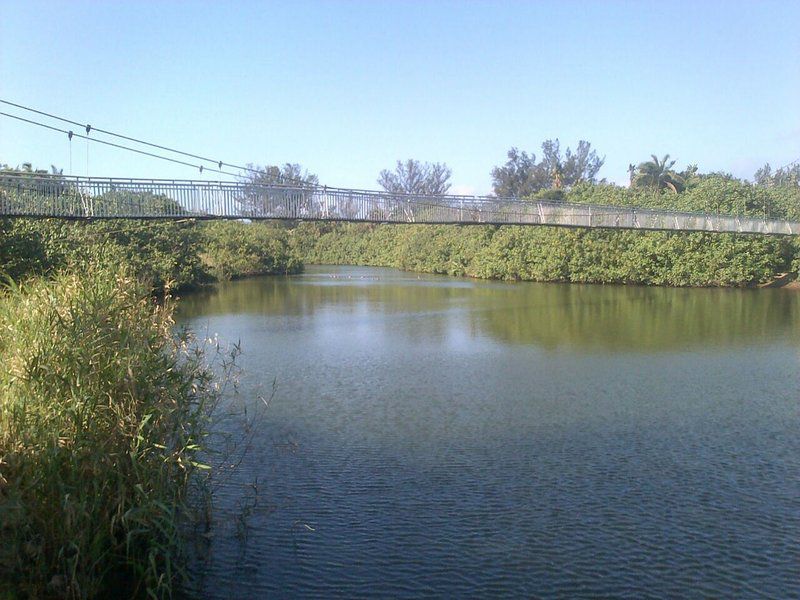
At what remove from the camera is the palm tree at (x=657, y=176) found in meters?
51.7

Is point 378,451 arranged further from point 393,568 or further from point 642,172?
point 642,172

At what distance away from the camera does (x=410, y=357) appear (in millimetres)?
15906

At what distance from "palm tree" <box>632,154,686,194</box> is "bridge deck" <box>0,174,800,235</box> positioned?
32013mm

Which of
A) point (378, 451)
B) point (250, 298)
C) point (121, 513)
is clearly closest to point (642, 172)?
point (250, 298)

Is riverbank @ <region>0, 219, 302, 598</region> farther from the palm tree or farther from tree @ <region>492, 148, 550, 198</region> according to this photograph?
tree @ <region>492, 148, 550, 198</region>

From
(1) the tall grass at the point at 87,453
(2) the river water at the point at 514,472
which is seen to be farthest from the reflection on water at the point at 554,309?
(1) the tall grass at the point at 87,453

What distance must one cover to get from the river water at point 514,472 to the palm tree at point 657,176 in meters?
35.7

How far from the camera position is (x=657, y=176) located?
174 feet

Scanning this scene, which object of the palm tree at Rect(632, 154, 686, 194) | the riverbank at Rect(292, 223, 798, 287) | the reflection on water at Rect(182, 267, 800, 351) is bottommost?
the reflection on water at Rect(182, 267, 800, 351)

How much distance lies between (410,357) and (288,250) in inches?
1560

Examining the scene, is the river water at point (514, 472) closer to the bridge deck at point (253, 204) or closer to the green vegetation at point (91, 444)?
the green vegetation at point (91, 444)

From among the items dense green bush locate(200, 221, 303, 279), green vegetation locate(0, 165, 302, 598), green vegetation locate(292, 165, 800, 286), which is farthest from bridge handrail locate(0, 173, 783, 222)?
dense green bush locate(200, 221, 303, 279)

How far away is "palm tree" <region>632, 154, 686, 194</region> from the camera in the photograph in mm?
51688

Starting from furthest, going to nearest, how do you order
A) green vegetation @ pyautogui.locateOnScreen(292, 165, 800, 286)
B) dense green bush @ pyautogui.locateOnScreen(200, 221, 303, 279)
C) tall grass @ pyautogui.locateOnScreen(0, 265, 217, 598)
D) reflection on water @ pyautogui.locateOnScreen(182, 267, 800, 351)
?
dense green bush @ pyautogui.locateOnScreen(200, 221, 303, 279), green vegetation @ pyautogui.locateOnScreen(292, 165, 800, 286), reflection on water @ pyautogui.locateOnScreen(182, 267, 800, 351), tall grass @ pyautogui.locateOnScreen(0, 265, 217, 598)
